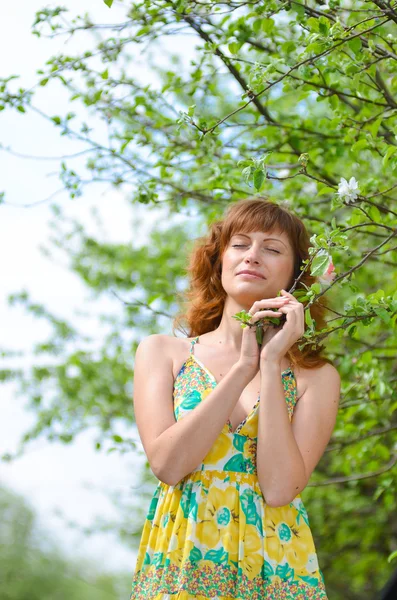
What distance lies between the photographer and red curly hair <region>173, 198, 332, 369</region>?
2760 mm

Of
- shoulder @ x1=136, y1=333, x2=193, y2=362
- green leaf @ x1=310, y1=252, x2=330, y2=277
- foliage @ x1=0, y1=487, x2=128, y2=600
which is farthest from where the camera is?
shoulder @ x1=136, y1=333, x2=193, y2=362

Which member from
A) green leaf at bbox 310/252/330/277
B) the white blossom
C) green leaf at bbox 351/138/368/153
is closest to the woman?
green leaf at bbox 310/252/330/277

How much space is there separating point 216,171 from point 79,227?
23.2 feet

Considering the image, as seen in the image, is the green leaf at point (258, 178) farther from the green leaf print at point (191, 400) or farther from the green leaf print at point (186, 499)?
the green leaf print at point (186, 499)

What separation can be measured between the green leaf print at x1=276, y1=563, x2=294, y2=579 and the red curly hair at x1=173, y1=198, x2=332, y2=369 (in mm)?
697

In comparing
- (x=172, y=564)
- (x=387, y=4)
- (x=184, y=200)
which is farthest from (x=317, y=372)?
(x=184, y=200)

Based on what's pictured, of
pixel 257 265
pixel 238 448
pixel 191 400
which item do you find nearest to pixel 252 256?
pixel 257 265

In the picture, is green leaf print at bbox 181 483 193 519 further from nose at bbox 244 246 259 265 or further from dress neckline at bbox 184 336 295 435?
nose at bbox 244 246 259 265

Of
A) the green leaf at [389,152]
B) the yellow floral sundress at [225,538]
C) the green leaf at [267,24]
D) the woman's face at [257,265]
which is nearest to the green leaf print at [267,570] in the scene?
the yellow floral sundress at [225,538]

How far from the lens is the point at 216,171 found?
12.0 feet

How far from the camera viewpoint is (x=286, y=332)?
2400 millimetres

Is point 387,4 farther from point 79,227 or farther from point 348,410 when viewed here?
point 79,227

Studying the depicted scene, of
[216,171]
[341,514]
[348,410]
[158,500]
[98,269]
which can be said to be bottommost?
[158,500]

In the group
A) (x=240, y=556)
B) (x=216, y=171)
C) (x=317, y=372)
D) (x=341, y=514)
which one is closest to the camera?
(x=240, y=556)
